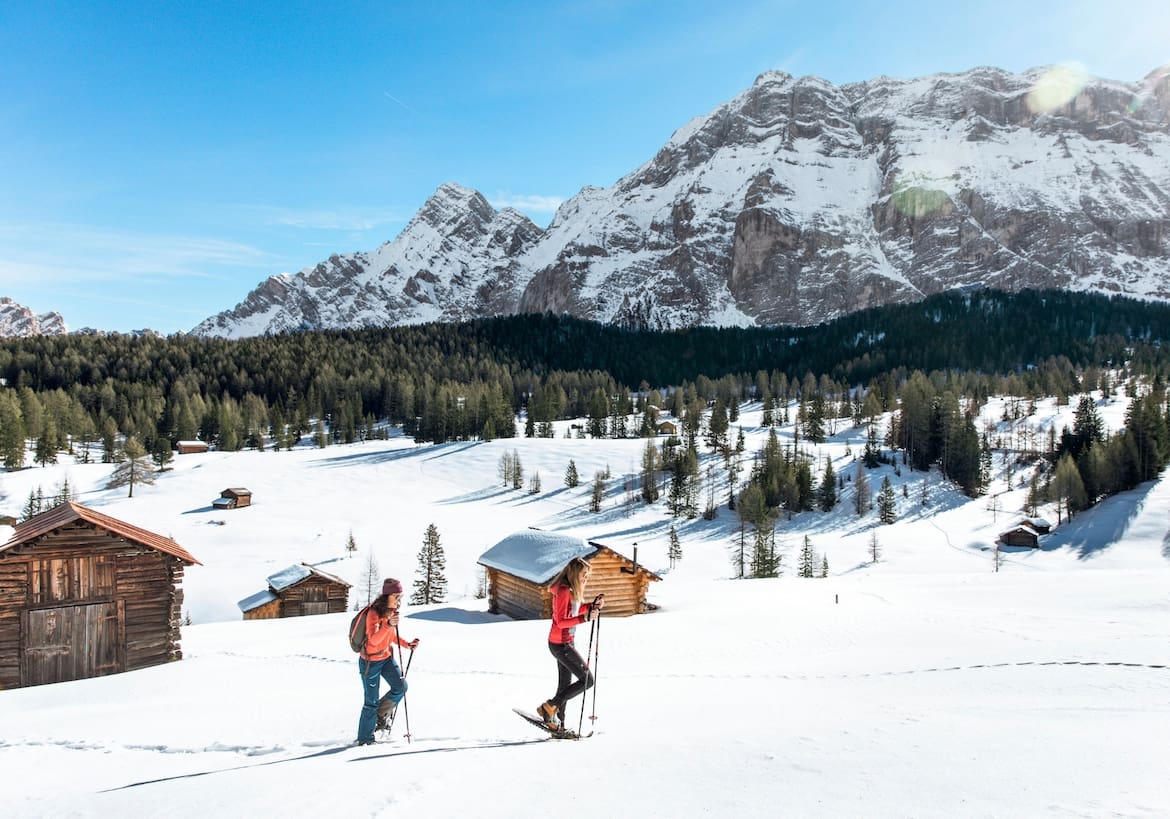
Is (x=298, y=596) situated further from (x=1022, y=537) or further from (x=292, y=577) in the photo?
(x=1022, y=537)

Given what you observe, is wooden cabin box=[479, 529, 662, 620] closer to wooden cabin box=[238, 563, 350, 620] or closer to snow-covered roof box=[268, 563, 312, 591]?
wooden cabin box=[238, 563, 350, 620]

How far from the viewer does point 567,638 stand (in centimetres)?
916

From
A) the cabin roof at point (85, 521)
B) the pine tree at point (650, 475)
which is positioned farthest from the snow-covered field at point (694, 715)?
the pine tree at point (650, 475)

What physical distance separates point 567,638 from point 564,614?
0.41m

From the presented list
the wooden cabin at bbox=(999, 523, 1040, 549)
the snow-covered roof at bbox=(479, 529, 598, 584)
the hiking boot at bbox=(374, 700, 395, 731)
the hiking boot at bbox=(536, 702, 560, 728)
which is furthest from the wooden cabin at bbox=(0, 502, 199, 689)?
the wooden cabin at bbox=(999, 523, 1040, 549)

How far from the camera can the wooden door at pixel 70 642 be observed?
18.9 metres

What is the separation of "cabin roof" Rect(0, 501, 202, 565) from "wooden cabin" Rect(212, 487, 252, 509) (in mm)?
59852

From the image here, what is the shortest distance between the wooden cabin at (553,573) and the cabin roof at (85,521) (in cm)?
1244

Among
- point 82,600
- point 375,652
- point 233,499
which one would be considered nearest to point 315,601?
point 82,600

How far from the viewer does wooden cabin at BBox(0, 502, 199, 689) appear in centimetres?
1877

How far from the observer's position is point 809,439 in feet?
404

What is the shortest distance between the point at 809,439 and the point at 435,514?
74063 millimetres

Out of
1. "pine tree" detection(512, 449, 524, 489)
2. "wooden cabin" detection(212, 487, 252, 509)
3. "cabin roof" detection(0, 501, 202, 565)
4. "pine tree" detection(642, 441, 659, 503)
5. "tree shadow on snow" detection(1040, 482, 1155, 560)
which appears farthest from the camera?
"pine tree" detection(512, 449, 524, 489)

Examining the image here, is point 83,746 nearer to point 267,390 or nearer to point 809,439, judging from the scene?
point 809,439
